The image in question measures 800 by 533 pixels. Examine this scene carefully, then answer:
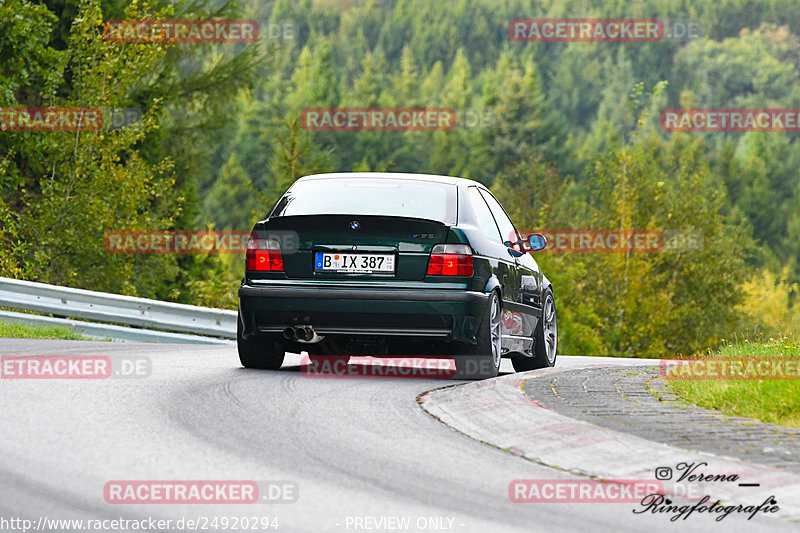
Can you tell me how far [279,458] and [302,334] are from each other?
13.0 feet

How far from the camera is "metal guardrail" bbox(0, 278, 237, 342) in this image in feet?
53.6

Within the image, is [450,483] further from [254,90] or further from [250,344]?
[254,90]

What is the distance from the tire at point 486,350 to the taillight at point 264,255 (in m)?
1.71

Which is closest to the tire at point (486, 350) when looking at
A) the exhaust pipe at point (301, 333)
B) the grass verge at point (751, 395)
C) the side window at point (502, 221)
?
the side window at point (502, 221)

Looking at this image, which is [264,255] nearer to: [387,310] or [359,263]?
[359,263]

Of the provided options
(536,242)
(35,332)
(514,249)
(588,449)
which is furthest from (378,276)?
(35,332)

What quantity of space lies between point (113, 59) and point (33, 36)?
2.35m

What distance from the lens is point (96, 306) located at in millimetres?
16391

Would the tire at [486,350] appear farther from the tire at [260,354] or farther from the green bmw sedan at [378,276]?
the tire at [260,354]

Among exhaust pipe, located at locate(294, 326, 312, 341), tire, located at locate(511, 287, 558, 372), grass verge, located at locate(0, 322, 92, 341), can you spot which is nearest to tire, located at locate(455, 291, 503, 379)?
exhaust pipe, located at locate(294, 326, 312, 341)

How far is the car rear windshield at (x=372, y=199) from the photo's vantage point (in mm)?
10664

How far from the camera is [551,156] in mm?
104312

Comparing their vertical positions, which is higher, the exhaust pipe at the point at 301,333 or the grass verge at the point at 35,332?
the exhaust pipe at the point at 301,333

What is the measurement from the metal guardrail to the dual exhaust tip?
6.14 metres
